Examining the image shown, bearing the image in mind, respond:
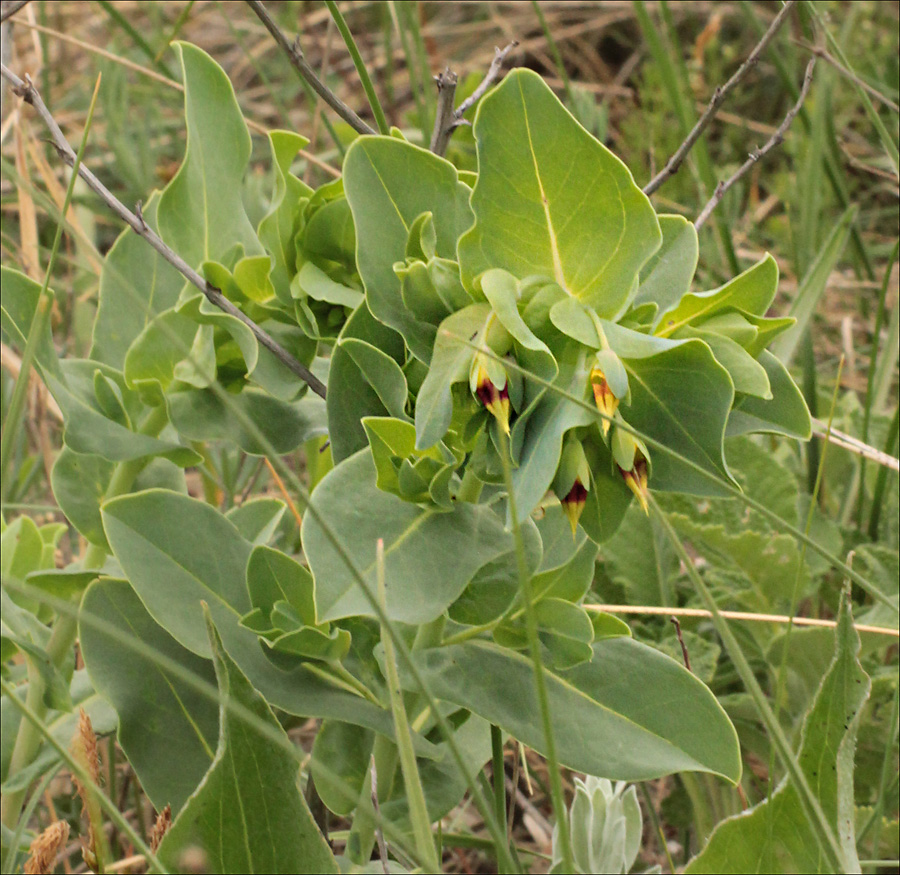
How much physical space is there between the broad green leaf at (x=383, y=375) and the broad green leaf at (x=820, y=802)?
38cm

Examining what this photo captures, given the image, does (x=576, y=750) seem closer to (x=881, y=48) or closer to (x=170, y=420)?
(x=170, y=420)

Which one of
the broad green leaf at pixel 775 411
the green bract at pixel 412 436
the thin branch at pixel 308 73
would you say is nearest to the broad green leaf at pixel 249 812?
the green bract at pixel 412 436

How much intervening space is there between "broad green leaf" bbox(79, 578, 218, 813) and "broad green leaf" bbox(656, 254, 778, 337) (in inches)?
21.7

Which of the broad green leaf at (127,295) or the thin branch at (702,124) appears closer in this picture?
the thin branch at (702,124)

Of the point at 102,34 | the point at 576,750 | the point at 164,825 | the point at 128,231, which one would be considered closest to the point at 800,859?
the point at 576,750

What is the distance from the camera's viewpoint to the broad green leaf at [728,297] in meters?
0.81

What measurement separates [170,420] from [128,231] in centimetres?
26

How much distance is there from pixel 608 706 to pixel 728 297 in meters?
0.37

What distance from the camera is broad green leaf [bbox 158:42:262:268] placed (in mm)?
1084

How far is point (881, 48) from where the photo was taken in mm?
2930

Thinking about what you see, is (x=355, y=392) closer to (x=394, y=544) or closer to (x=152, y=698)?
(x=394, y=544)

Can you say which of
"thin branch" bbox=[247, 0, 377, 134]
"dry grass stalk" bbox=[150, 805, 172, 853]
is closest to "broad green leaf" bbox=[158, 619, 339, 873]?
"dry grass stalk" bbox=[150, 805, 172, 853]

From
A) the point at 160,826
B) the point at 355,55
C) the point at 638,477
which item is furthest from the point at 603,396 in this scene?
the point at 355,55

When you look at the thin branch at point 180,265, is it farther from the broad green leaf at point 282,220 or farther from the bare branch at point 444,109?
the bare branch at point 444,109
